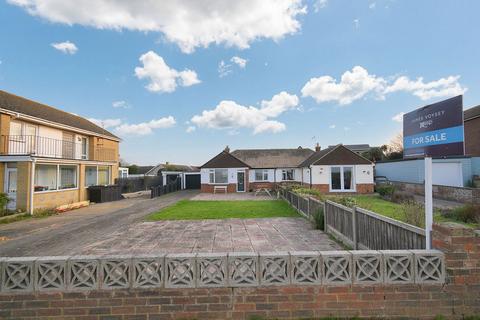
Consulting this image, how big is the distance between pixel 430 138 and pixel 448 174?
Answer: 20.8m

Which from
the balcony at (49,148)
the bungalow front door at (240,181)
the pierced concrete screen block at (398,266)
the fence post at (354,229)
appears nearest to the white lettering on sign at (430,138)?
the pierced concrete screen block at (398,266)

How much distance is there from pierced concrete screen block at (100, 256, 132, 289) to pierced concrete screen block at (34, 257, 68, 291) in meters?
0.46

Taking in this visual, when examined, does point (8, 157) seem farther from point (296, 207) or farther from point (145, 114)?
point (296, 207)

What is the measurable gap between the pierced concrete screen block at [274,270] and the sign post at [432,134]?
200cm

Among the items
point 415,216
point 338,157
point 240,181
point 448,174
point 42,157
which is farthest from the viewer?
point 240,181

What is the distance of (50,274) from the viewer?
2889mm

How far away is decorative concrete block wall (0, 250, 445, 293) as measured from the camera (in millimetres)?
2875

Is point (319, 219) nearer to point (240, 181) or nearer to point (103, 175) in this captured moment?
point (240, 181)

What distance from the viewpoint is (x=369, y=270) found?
117 inches

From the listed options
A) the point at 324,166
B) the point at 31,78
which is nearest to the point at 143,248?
the point at 31,78

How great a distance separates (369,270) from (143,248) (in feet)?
18.2

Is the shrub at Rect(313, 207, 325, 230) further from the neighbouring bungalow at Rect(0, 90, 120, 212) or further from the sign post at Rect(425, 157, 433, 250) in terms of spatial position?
the neighbouring bungalow at Rect(0, 90, 120, 212)

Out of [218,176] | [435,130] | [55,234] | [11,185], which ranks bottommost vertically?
[55,234]

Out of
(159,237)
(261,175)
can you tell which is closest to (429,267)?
(159,237)
